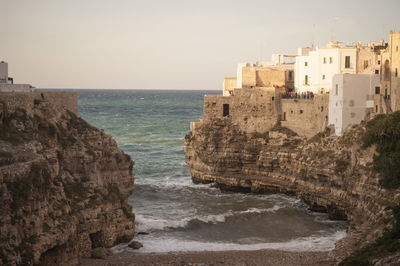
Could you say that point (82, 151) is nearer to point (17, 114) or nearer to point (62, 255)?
point (17, 114)

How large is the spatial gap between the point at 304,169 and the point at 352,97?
6512 mm

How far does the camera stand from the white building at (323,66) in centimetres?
5556

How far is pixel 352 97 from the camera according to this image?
47.7 metres

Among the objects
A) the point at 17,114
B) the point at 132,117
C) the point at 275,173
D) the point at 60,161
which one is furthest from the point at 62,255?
the point at 132,117

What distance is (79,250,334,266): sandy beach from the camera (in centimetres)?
3219

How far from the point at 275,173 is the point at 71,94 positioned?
2030cm

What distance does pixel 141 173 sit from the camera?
202ft

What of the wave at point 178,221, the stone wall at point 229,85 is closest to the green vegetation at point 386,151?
A: the wave at point 178,221

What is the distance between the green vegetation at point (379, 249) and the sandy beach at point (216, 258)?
15.6 feet

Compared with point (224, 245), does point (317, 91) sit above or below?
above

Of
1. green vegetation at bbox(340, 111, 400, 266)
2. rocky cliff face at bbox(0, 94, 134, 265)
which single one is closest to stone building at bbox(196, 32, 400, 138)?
green vegetation at bbox(340, 111, 400, 266)

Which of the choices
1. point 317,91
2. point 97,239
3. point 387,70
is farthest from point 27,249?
point 317,91

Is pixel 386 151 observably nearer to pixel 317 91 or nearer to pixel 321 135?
pixel 321 135

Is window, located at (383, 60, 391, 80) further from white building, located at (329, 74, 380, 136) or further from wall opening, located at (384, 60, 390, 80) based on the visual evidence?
white building, located at (329, 74, 380, 136)
